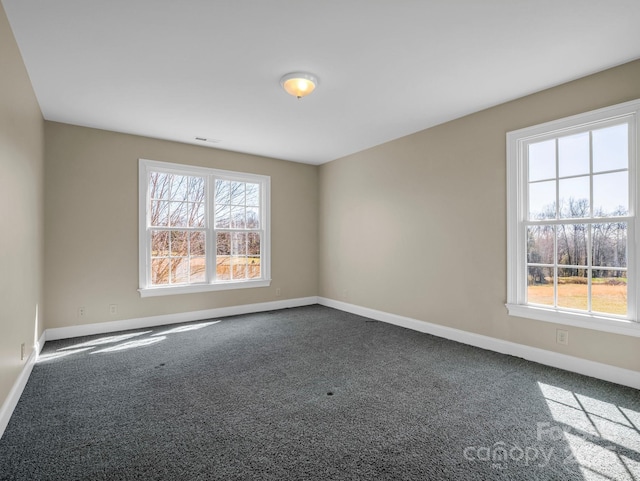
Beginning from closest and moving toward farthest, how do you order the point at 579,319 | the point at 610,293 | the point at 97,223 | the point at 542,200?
the point at 610,293 < the point at 579,319 < the point at 542,200 < the point at 97,223

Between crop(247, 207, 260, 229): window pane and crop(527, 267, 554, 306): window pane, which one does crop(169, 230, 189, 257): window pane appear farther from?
crop(527, 267, 554, 306): window pane

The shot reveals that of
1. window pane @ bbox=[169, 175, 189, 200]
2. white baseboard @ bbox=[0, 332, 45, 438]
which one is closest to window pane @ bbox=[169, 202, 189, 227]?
window pane @ bbox=[169, 175, 189, 200]

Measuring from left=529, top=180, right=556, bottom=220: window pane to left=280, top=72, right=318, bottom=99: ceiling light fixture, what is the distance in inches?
94.5

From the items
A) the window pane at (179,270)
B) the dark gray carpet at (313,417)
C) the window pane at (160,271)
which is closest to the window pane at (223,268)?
the window pane at (179,270)

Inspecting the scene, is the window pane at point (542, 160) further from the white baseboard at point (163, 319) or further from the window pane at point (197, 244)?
the window pane at point (197, 244)

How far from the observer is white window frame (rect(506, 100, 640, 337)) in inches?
106

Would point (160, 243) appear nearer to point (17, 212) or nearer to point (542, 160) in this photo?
point (17, 212)

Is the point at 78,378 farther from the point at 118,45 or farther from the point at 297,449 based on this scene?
the point at 118,45

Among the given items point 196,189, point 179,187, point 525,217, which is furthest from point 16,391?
point 525,217

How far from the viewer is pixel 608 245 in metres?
2.89

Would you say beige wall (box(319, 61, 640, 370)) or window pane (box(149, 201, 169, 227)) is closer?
beige wall (box(319, 61, 640, 370))

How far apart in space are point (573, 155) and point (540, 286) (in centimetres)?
127

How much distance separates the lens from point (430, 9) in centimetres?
212

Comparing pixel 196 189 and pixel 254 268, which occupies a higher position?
pixel 196 189
